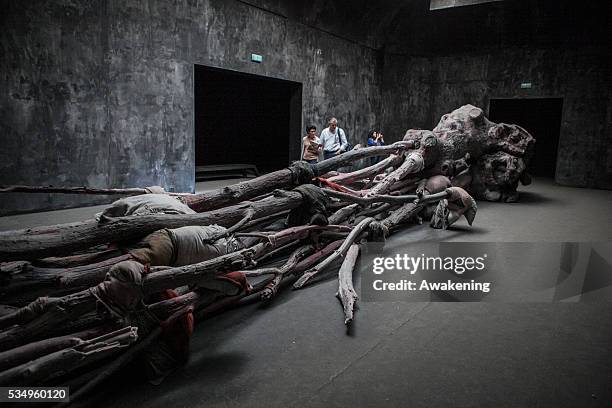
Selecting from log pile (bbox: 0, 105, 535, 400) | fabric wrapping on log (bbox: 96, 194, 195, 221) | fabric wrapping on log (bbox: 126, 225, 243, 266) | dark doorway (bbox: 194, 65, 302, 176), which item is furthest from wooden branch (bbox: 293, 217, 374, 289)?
dark doorway (bbox: 194, 65, 302, 176)

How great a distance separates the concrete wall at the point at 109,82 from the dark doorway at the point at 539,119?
10696 mm

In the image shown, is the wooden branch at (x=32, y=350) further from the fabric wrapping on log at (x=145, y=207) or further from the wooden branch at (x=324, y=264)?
the wooden branch at (x=324, y=264)

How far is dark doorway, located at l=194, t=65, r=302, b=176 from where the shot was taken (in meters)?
13.9

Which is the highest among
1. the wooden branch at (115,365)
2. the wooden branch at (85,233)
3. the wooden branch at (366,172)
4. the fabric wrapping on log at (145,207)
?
the wooden branch at (366,172)

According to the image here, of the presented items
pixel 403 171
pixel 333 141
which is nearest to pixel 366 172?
pixel 403 171

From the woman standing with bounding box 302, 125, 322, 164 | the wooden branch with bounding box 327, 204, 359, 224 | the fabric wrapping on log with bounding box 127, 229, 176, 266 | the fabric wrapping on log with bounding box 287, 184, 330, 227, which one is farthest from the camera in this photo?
the woman standing with bounding box 302, 125, 322, 164

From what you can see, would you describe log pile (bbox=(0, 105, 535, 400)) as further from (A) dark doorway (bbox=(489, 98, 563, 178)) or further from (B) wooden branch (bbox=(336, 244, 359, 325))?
(A) dark doorway (bbox=(489, 98, 563, 178))

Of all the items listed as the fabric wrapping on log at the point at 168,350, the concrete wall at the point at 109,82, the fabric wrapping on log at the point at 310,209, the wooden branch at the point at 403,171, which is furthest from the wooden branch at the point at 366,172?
the concrete wall at the point at 109,82

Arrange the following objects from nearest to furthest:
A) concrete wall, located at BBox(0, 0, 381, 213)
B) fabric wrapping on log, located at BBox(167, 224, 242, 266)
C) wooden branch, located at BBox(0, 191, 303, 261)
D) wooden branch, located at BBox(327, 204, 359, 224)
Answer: wooden branch, located at BBox(0, 191, 303, 261), fabric wrapping on log, located at BBox(167, 224, 242, 266), wooden branch, located at BBox(327, 204, 359, 224), concrete wall, located at BBox(0, 0, 381, 213)

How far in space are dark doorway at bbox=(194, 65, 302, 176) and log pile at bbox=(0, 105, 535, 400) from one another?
10.1 m

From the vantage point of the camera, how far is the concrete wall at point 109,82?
242 inches

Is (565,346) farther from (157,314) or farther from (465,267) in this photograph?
(157,314)

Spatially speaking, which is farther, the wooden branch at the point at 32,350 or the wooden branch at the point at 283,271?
the wooden branch at the point at 283,271

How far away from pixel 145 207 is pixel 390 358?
74.1 inches
